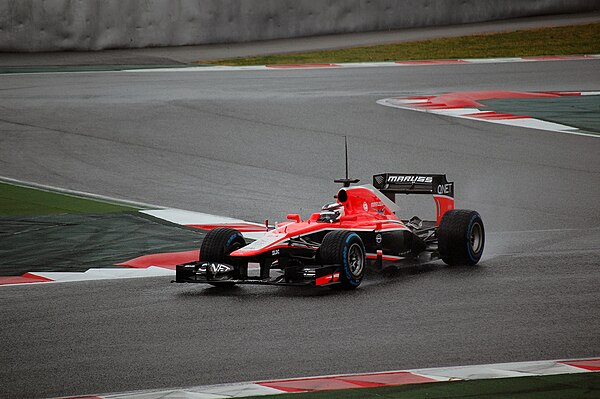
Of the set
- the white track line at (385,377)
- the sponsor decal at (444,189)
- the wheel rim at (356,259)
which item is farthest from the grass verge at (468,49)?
the white track line at (385,377)

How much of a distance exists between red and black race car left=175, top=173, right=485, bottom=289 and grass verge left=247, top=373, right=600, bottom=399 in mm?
3355

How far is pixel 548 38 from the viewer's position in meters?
31.6

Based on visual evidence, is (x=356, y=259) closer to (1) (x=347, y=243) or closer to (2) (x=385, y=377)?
(1) (x=347, y=243)

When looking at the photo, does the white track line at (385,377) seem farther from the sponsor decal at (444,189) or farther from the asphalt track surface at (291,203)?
the sponsor decal at (444,189)

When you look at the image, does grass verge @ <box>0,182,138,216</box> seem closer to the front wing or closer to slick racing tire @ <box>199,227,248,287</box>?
slick racing tire @ <box>199,227,248,287</box>

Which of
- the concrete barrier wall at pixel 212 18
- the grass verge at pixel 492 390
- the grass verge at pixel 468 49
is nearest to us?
the grass verge at pixel 492 390

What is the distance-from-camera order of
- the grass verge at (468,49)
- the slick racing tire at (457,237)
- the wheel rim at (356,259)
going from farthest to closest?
the grass verge at (468,49)
the slick racing tire at (457,237)
the wheel rim at (356,259)

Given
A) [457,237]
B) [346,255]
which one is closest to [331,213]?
[346,255]

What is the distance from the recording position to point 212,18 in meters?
31.3

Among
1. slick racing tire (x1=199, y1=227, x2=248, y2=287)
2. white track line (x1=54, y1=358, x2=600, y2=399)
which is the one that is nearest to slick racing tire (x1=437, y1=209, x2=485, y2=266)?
slick racing tire (x1=199, y1=227, x2=248, y2=287)

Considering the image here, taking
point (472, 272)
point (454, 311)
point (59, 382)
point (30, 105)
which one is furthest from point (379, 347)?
→ point (30, 105)

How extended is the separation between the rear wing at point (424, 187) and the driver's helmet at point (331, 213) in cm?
115

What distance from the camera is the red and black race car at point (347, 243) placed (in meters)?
11.1

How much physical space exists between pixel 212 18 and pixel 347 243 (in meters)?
21.2
